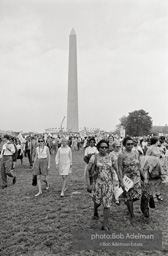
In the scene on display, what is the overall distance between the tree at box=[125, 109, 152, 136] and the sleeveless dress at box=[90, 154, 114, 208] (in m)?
73.0

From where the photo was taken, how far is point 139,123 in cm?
7669

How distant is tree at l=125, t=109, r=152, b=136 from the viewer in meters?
76.7

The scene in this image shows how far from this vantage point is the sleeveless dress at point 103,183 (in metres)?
4.71

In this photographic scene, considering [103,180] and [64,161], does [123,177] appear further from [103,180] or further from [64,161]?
[64,161]

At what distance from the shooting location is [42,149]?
7.97 meters

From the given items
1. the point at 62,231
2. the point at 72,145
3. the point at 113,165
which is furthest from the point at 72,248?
the point at 72,145

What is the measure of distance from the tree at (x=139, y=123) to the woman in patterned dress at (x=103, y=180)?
72964mm

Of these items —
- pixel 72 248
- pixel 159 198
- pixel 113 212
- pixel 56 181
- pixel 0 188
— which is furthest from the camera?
pixel 56 181

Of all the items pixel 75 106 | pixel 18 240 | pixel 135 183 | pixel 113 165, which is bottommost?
pixel 18 240

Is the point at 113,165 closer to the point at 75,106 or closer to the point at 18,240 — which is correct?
the point at 18,240

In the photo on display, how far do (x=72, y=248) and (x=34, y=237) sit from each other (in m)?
0.80

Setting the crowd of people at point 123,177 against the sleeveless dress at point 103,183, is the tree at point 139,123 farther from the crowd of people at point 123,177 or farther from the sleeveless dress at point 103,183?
the sleeveless dress at point 103,183

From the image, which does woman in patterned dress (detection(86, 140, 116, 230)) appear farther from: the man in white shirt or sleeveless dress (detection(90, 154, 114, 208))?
the man in white shirt

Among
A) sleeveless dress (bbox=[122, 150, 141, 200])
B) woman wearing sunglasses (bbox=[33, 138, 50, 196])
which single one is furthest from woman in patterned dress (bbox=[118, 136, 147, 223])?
woman wearing sunglasses (bbox=[33, 138, 50, 196])
